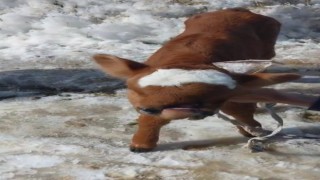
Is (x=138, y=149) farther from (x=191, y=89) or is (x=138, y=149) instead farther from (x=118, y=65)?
(x=191, y=89)

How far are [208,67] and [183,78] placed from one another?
0.17 m

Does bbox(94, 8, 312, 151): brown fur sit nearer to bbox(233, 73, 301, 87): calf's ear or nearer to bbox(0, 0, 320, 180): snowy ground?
bbox(233, 73, 301, 87): calf's ear

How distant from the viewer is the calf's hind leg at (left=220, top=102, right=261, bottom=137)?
12.3 feet

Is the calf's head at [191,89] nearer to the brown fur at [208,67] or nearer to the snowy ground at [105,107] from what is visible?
the brown fur at [208,67]

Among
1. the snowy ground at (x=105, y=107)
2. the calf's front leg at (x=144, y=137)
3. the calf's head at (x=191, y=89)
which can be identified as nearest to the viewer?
the calf's head at (x=191, y=89)

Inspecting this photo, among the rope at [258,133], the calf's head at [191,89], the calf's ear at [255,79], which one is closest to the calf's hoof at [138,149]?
the rope at [258,133]

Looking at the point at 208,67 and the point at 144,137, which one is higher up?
the point at 208,67

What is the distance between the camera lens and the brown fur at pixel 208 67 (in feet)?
10.5

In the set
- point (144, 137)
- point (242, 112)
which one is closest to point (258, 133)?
point (242, 112)

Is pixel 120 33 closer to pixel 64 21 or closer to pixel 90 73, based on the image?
pixel 64 21

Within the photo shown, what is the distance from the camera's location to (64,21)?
6953mm

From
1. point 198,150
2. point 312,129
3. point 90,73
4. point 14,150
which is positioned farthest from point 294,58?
point 14,150

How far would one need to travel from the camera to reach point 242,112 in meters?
3.83

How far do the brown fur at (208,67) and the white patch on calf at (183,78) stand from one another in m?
0.02
